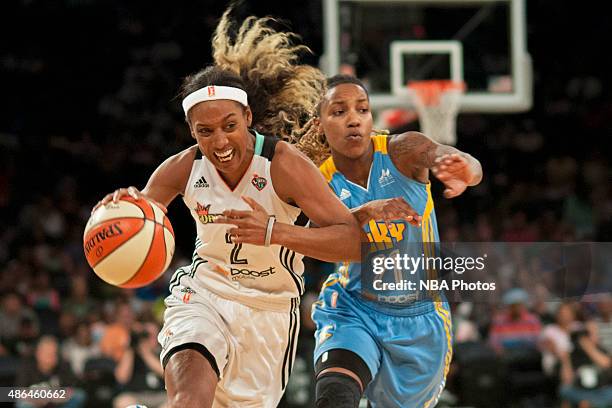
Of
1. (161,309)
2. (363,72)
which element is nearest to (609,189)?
(363,72)

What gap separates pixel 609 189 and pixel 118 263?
10010 millimetres

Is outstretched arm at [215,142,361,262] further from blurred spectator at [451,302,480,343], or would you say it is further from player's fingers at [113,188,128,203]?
blurred spectator at [451,302,480,343]

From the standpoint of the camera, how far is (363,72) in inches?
330

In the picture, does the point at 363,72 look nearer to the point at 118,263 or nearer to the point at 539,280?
the point at 539,280

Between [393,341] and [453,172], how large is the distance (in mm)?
942

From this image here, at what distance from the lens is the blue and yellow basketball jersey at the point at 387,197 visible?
175 inches

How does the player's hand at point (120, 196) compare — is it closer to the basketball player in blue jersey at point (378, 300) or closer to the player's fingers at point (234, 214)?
the player's fingers at point (234, 214)

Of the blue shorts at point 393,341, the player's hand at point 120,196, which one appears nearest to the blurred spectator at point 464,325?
the blue shorts at point 393,341

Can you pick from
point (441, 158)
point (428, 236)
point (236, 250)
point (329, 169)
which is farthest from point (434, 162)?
point (236, 250)

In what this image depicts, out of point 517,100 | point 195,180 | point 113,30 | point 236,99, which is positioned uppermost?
point 113,30

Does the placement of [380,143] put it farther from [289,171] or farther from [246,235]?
[246,235]

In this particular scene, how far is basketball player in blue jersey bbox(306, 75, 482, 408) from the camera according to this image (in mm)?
4344

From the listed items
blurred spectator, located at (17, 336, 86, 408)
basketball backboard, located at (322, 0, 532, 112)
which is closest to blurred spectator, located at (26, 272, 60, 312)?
blurred spectator, located at (17, 336, 86, 408)

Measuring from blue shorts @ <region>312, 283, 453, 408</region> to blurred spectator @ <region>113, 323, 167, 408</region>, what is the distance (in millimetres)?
3465
